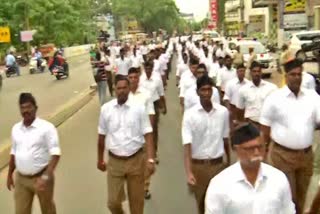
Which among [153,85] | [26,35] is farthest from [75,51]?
[153,85]

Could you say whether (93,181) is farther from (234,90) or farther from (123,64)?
(123,64)

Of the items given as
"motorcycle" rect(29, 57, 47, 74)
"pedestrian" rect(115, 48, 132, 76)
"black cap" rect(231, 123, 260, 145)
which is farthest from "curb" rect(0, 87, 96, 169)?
"motorcycle" rect(29, 57, 47, 74)

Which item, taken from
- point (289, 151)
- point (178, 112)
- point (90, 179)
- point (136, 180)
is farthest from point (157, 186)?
point (178, 112)

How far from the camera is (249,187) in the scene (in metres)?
3.52

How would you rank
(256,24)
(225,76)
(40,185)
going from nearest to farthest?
1. (40,185)
2. (225,76)
3. (256,24)

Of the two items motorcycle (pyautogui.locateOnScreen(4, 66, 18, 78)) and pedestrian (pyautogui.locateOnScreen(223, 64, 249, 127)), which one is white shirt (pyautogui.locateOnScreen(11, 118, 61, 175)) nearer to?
pedestrian (pyautogui.locateOnScreen(223, 64, 249, 127))

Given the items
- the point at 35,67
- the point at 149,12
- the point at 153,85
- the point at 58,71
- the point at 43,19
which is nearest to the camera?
the point at 153,85

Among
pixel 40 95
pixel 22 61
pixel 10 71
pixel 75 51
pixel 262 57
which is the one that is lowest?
pixel 75 51

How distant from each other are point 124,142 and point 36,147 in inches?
34.6

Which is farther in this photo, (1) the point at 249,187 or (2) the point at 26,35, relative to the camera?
(2) the point at 26,35

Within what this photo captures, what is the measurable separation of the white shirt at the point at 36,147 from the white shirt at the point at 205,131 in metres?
1.29

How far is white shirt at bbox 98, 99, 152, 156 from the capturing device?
6477 millimetres

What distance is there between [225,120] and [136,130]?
917mm

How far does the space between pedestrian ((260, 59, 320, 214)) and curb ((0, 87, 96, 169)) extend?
22.2 feet
